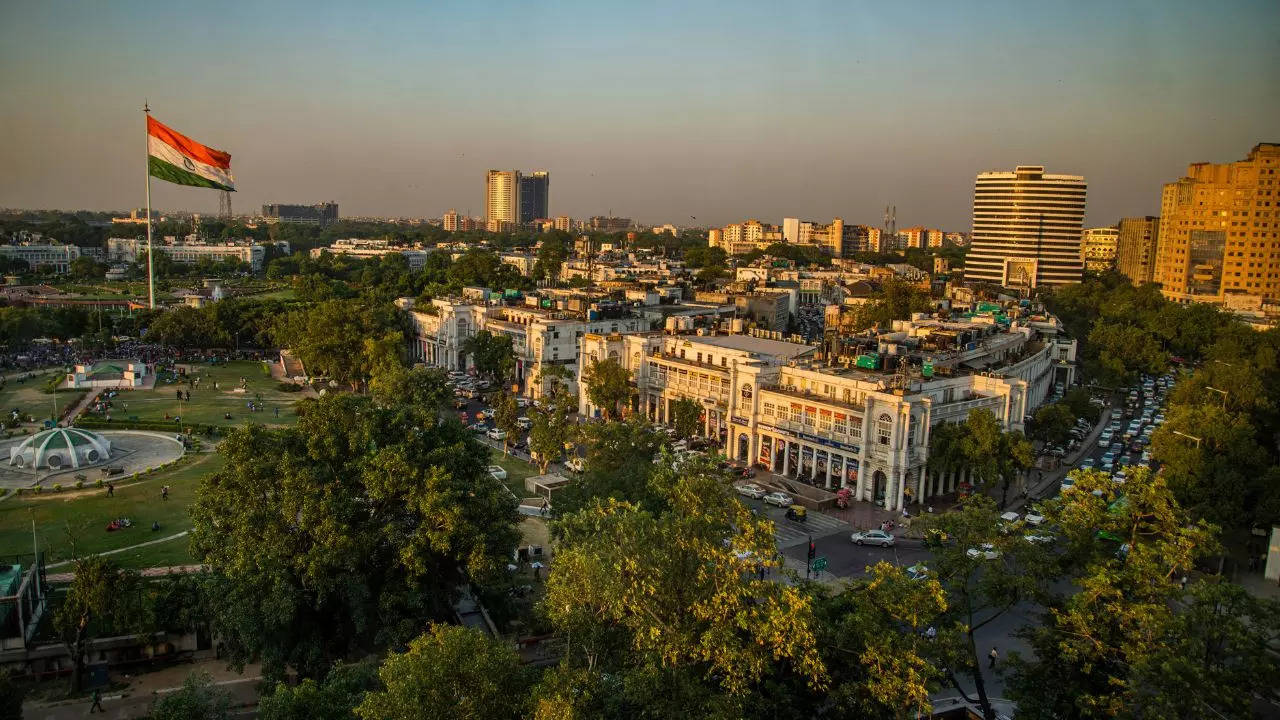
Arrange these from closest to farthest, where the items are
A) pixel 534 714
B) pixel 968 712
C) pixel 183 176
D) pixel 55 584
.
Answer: pixel 534 714, pixel 968 712, pixel 55 584, pixel 183 176

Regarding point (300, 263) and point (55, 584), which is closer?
point (55, 584)

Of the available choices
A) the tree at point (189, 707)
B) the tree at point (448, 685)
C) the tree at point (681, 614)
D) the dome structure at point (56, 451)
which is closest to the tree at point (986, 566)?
the tree at point (681, 614)

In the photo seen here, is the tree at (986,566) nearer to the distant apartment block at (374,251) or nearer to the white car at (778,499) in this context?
the white car at (778,499)

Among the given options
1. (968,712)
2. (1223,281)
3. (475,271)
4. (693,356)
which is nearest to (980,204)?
(1223,281)

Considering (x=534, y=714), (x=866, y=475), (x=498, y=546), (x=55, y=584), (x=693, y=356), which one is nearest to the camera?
(x=534, y=714)

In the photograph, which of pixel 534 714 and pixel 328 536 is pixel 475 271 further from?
pixel 534 714

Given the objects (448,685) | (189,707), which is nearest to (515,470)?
(189,707)

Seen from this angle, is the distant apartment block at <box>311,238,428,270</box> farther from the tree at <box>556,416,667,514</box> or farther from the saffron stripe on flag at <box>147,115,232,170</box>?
the tree at <box>556,416,667,514</box>
